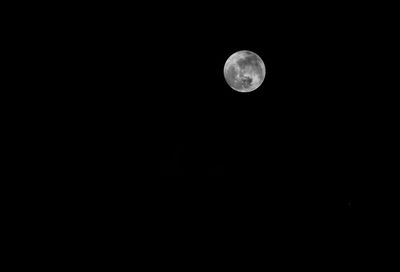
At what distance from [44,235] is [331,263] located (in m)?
5.17

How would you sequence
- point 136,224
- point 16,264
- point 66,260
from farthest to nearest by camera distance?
point 136,224, point 66,260, point 16,264

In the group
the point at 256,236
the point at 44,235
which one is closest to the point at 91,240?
the point at 44,235

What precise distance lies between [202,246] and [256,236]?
114 centimetres

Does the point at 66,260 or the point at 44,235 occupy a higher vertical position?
the point at 44,235

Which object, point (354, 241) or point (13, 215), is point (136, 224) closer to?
point (13, 215)

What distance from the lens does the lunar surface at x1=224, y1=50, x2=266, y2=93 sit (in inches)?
197

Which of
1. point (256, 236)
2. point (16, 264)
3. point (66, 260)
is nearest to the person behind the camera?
point (16, 264)

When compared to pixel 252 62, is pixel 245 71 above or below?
below

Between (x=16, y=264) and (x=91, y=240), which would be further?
(x=91, y=240)

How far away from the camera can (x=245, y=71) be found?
4.99 metres

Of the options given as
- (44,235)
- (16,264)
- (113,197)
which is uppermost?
(113,197)

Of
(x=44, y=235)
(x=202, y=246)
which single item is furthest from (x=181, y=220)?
(x=44, y=235)

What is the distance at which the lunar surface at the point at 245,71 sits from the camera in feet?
16.4

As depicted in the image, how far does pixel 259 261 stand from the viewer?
602 centimetres
